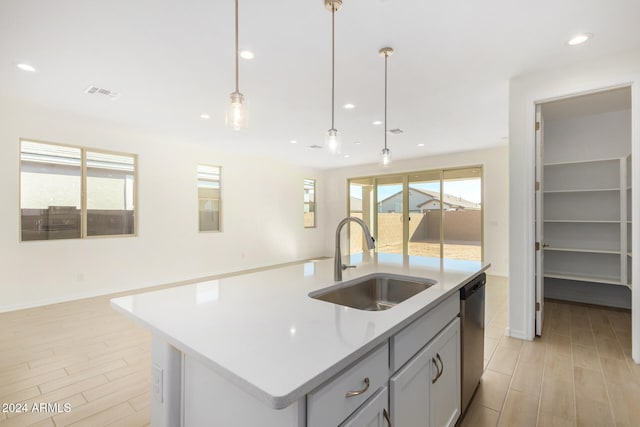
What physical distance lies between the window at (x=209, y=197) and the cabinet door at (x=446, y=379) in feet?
17.5

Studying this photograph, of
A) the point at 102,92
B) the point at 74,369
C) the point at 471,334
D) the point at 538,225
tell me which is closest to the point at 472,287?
the point at 471,334

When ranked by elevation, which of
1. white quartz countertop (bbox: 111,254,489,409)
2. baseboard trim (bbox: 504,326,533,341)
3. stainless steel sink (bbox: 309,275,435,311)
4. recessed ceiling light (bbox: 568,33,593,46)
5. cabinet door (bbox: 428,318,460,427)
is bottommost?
baseboard trim (bbox: 504,326,533,341)

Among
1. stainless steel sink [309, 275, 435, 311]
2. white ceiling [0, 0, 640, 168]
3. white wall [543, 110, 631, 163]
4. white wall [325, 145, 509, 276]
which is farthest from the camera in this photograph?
white wall [325, 145, 509, 276]

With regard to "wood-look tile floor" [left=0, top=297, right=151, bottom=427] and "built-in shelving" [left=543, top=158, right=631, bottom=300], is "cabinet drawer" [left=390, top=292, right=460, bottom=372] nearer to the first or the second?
"wood-look tile floor" [left=0, top=297, right=151, bottom=427]

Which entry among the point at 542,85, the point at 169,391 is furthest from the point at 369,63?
the point at 169,391

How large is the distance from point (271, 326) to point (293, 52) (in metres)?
2.28

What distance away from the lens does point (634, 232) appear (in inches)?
98.3

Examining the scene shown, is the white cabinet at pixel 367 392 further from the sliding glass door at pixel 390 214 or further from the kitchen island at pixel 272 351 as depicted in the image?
the sliding glass door at pixel 390 214

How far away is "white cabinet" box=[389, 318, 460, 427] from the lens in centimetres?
115

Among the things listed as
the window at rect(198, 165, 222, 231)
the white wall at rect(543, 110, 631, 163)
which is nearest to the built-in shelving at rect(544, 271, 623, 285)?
the white wall at rect(543, 110, 631, 163)

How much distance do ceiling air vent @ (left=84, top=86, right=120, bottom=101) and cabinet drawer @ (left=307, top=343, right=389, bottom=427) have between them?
380 cm

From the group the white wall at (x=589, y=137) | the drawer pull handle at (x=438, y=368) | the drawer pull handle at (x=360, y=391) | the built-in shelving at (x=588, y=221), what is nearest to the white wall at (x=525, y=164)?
the built-in shelving at (x=588, y=221)

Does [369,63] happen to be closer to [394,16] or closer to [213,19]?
[394,16]

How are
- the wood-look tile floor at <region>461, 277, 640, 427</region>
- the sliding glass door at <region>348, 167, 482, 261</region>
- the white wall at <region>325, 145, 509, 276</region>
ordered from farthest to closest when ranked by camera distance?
the sliding glass door at <region>348, 167, 482, 261</region>
the white wall at <region>325, 145, 509, 276</region>
the wood-look tile floor at <region>461, 277, 640, 427</region>
